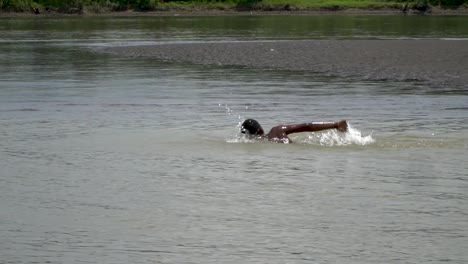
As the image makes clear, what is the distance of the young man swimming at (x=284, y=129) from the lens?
59.1ft

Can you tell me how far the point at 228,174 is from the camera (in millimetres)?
16141

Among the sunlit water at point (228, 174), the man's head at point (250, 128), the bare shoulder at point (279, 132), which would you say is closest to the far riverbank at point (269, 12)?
the sunlit water at point (228, 174)

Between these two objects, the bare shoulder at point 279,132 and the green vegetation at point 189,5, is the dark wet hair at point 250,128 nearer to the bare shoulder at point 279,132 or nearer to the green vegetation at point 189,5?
the bare shoulder at point 279,132

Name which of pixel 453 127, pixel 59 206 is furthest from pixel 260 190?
pixel 453 127

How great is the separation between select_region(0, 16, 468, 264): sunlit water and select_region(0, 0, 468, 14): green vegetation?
225ft

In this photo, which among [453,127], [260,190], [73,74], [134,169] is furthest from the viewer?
[73,74]

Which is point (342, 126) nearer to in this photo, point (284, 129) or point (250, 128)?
point (284, 129)

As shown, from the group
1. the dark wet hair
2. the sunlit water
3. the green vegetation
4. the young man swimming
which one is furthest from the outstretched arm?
the green vegetation

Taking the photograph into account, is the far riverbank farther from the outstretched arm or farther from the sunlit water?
the outstretched arm

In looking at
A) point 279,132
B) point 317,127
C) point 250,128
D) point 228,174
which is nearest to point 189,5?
point 250,128

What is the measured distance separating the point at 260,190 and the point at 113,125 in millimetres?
7009

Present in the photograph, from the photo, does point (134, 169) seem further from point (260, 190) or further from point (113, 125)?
point (113, 125)

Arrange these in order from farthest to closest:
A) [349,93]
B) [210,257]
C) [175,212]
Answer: [349,93] < [175,212] < [210,257]

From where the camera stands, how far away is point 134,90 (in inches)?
1114
